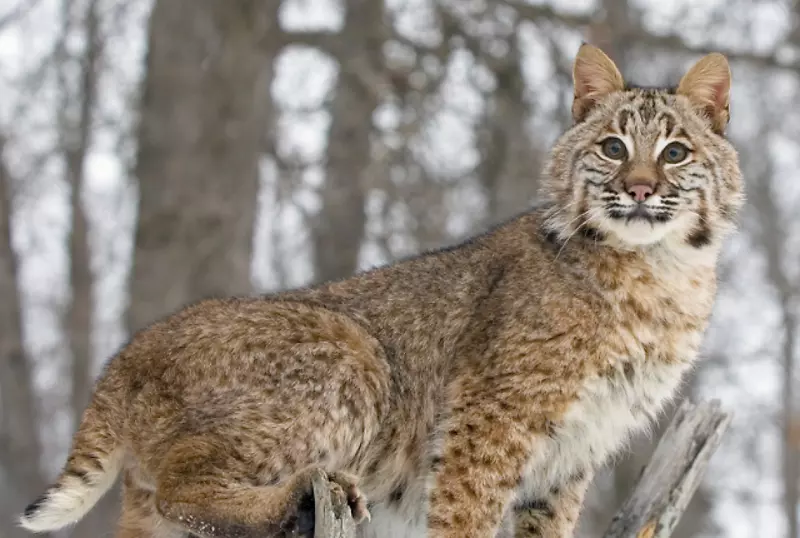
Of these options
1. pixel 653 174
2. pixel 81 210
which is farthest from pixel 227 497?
pixel 81 210

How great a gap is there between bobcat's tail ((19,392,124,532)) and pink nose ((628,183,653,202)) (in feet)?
7.36

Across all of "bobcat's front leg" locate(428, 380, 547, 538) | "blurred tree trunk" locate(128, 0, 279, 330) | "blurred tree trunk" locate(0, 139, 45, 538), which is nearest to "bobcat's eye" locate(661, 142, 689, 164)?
"bobcat's front leg" locate(428, 380, 547, 538)

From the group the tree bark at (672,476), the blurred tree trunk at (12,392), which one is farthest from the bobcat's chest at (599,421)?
the blurred tree trunk at (12,392)

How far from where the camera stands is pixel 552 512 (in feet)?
18.5

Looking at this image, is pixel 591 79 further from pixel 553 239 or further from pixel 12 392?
pixel 12 392

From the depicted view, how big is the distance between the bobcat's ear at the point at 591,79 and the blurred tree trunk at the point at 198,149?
16.7 feet

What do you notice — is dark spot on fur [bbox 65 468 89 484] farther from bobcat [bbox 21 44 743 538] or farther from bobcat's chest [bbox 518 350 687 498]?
bobcat's chest [bbox 518 350 687 498]

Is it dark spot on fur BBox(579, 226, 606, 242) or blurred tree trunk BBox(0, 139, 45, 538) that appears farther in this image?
blurred tree trunk BBox(0, 139, 45, 538)

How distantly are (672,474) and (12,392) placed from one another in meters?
9.50

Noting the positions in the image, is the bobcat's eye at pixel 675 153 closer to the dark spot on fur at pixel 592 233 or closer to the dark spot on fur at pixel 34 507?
the dark spot on fur at pixel 592 233

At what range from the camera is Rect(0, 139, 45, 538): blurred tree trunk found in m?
13.0

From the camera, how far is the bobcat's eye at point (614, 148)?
5.24 meters

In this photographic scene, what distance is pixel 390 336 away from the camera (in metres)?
5.48

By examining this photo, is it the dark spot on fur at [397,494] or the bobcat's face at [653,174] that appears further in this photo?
the dark spot on fur at [397,494]
